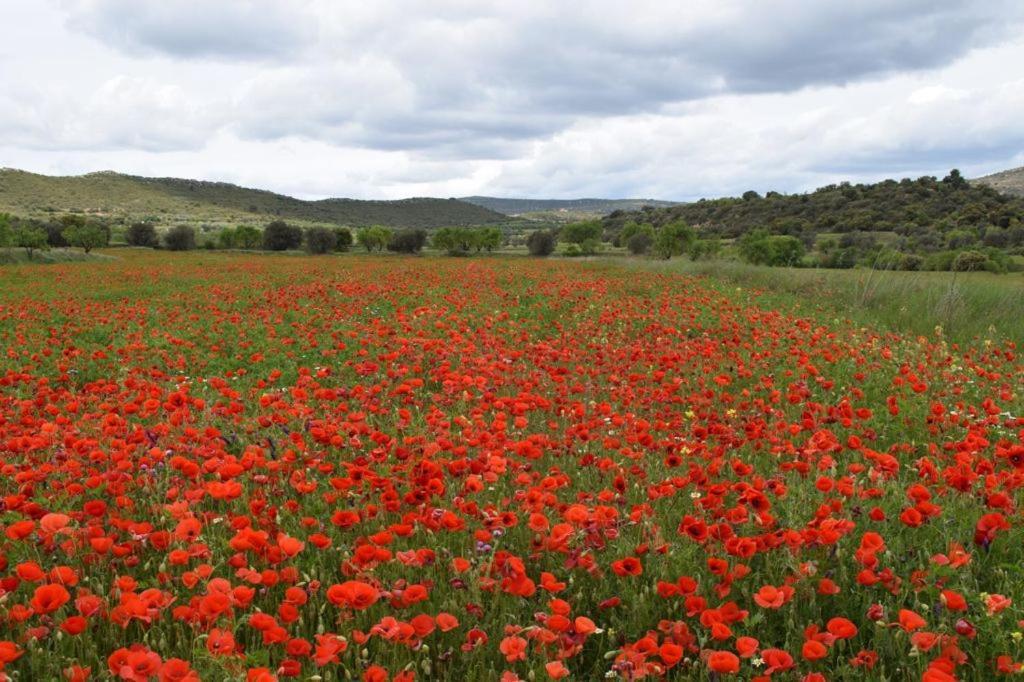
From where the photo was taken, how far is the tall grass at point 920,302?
42.1ft

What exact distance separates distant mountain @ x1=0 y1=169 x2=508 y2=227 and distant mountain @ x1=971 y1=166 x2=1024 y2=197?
9662 centimetres

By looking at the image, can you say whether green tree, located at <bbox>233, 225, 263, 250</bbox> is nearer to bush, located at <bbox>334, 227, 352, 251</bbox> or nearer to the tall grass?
bush, located at <bbox>334, 227, 352, 251</bbox>

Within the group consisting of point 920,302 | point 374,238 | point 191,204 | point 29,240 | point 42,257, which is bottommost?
point 920,302

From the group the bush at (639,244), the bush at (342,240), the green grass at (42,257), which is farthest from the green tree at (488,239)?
the green grass at (42,257)

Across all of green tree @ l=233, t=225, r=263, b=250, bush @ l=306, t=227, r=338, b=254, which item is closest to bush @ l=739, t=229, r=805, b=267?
bush @ l=306, t=227, r=338, b=254

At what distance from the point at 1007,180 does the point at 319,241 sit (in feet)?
383

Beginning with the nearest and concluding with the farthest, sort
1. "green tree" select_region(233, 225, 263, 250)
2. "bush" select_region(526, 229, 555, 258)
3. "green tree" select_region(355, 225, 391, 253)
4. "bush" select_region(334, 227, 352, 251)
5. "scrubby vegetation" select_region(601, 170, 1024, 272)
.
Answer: "scrubby vegetation" select_region(601, 170, 1024, 272)
"green tree" select_region(233, 225, 263, 250)
"bush" select_region(334, 227, 352, 251)
"bush" select_region(526, 229, 555, 258)
"green tree" select_region(355, 225, 391, 253)

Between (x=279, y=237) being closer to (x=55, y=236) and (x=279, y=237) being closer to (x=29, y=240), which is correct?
(x=55, y=236)

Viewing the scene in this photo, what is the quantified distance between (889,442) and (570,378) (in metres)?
3.25

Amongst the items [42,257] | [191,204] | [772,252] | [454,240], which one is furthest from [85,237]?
[191,204]

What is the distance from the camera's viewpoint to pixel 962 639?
258 cm

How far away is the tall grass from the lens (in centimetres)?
1283

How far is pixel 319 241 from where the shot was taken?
67.2 metres

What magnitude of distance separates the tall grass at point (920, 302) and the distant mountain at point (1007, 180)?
105 m
